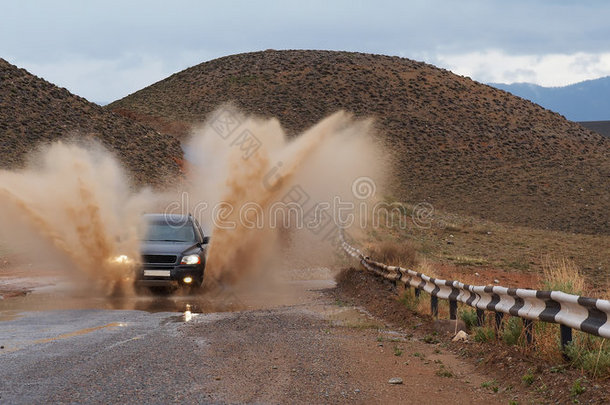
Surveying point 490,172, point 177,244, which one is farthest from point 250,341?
point 490,172

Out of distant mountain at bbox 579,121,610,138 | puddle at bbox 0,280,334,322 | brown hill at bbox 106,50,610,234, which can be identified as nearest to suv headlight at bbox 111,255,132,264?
puddle at bbox 0,280,334,322

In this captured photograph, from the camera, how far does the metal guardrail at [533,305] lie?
680cm

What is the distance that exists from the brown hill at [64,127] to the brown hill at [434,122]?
11234 millimetres

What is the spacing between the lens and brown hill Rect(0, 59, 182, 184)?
5597 centimetres

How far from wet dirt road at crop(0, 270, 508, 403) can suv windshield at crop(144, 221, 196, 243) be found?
9.30 ft

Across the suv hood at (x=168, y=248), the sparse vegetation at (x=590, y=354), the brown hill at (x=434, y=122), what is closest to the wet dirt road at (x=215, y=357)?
the sparse vegetation at (x=590, y=354)

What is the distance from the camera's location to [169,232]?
1745 cm

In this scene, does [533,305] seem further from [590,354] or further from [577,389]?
[577,389]

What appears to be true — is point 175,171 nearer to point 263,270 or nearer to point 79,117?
point 79,117

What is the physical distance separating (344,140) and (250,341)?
29.4 metres

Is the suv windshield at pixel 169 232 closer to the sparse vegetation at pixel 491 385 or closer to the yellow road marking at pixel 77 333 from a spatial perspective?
the yellow road marking at pixel 77 333

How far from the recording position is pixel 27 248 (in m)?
29.6

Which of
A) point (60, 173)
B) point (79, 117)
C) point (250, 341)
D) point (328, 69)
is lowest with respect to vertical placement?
point (250, 341)

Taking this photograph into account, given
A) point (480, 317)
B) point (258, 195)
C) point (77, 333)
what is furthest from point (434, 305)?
point (258, 195)
